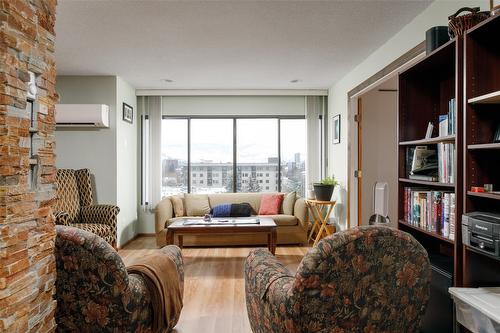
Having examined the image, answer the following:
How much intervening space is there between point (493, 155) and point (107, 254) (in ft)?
6.51

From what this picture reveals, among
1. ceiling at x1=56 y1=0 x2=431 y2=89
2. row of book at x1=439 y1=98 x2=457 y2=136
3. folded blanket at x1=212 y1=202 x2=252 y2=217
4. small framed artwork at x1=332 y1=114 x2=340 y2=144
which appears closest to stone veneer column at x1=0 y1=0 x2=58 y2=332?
ceiling at x1=56 y1=0 x2=431 y2=89

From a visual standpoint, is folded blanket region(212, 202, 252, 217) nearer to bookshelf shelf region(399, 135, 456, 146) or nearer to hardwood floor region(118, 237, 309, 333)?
hardwood floor region(118, 237, 309, 333)

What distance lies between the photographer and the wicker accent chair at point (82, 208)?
14.6 ft

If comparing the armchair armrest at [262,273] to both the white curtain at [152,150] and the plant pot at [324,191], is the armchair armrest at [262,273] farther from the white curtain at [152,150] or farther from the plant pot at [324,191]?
the white curtain at [152,150]

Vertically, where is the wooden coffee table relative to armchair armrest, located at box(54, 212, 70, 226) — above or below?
below

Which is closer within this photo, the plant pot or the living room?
the living room

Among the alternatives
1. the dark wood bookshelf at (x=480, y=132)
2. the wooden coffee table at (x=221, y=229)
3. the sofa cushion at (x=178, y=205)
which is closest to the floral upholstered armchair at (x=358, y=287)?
the dark wood bookshelf at (x=480, y=132)

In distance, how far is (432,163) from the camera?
2424 mm

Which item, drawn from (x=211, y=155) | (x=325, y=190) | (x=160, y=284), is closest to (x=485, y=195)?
(x=160, y=284)

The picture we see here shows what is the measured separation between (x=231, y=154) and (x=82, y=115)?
2.47 meters

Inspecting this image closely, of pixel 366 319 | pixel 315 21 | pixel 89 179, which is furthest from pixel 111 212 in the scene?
pixel 366 319

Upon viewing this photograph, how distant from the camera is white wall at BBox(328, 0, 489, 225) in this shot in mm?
2711

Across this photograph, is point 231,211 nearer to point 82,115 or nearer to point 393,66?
point 82,115

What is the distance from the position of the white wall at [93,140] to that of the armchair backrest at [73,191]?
22 centimetres
